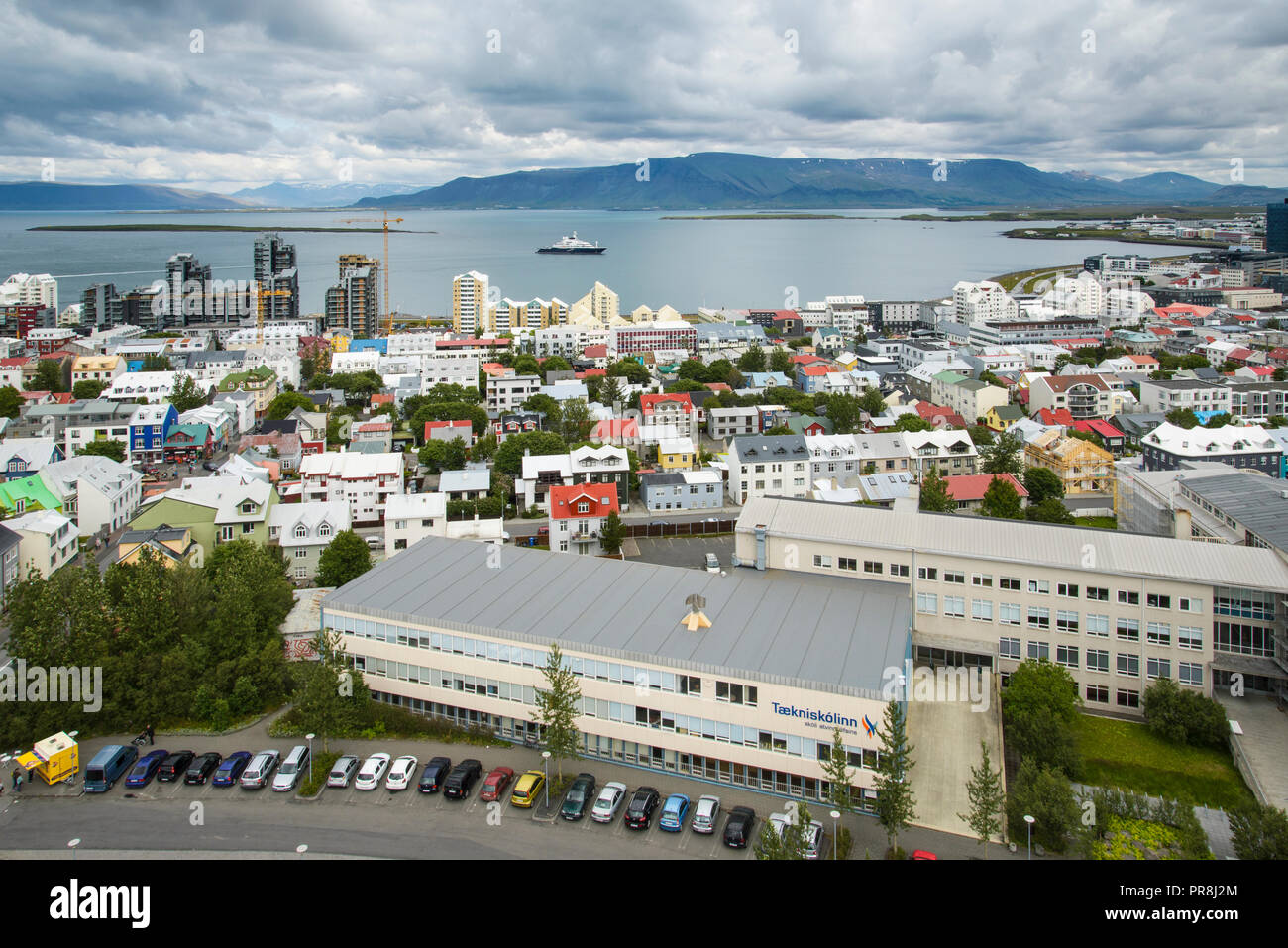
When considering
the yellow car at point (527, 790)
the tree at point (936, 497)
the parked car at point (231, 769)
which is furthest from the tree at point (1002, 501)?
the parked car at point (231, 769)

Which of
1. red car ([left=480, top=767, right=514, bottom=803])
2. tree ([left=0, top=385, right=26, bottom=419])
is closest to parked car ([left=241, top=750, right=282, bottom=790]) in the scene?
red car ([left=480, top=767, right=514, bottom=803])

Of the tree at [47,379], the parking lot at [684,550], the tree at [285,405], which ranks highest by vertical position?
the tree at [47,379]

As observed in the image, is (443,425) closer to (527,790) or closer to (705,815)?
(527,790)

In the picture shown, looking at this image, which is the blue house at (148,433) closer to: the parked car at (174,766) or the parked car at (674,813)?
the parked car at (174,766)

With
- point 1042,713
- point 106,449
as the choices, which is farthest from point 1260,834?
point 106,449

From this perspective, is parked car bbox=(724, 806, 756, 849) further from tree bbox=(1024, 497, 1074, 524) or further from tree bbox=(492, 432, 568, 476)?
tree bbox=(492, 432, 568, 476)
